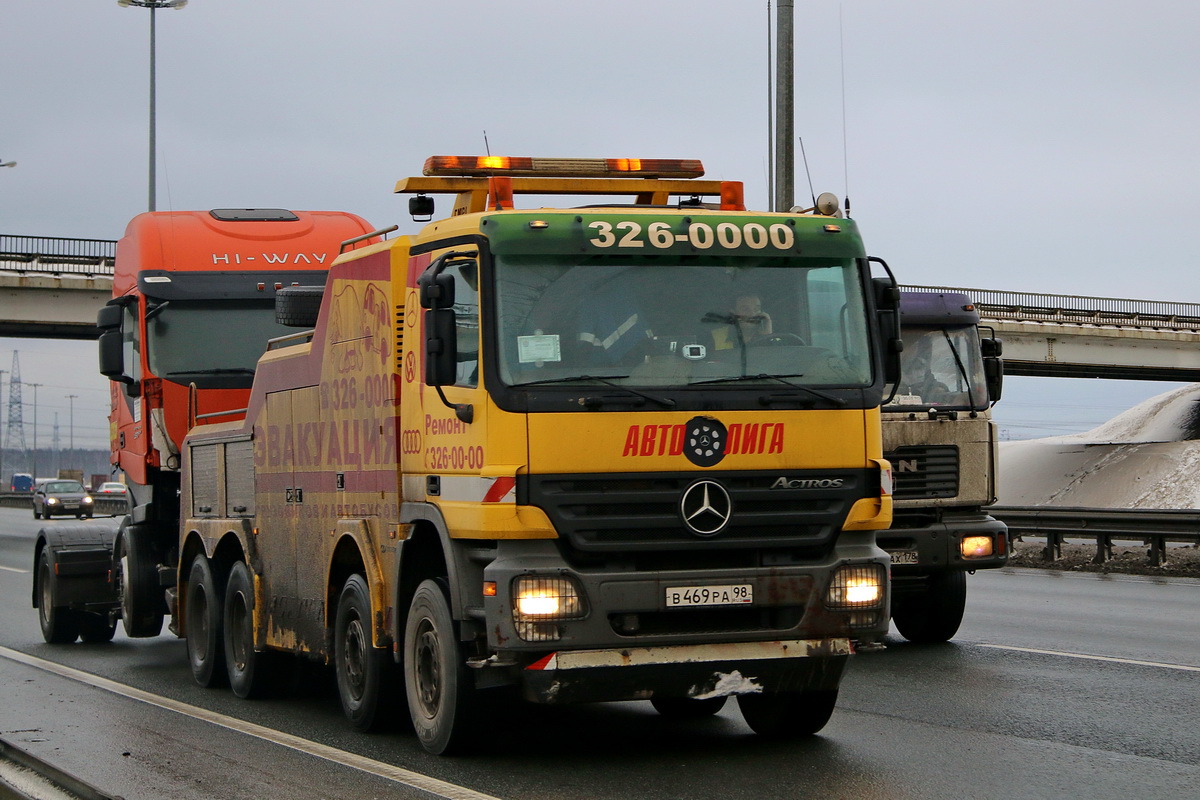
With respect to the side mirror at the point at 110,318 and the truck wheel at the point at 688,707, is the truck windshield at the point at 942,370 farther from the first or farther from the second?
the side mirror at the point at 110,318

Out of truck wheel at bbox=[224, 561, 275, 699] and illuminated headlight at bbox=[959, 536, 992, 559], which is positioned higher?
illuminated headlight at bbox=[959, 536, 992, 559]

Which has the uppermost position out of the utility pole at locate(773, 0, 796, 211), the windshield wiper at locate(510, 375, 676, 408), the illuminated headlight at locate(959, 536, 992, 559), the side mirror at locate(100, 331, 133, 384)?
the utility pole at locate(773, 0, 796, 211)

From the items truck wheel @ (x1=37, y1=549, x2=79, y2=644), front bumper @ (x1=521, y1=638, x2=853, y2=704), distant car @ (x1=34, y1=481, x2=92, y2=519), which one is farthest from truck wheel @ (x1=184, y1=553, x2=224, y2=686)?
distant car @ (x1=34, y1=481, x2=92, y2=519)

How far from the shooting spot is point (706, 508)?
763cm

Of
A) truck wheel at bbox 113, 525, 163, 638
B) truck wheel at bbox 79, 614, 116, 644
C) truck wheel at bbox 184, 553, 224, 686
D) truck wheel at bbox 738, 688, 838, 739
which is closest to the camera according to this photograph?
truck wheel at bbox 738, 688, 838, 739

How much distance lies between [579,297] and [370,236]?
259cm

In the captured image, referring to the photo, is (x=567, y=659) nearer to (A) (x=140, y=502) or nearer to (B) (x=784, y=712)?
(B) (x=784, y=712)

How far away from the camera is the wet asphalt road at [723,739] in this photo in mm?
7305

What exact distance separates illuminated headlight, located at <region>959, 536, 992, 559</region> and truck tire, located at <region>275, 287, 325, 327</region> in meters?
5.40

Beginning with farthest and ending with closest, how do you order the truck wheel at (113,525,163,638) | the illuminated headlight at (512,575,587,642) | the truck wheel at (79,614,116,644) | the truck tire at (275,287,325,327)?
the truck wheel at (79,614,116,644)
the truck wheel at (113,525,163,638)
the truck tire at (275,287,325,327)
the illuminated headlight at (512,575,587,642)

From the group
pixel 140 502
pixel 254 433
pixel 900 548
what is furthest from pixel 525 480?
pixel 140 502

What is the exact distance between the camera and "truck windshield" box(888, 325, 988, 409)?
13188 millimetres

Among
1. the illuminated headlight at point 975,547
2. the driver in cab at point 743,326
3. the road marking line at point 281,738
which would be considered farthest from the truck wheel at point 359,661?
the illuminated headlight at point 975,547

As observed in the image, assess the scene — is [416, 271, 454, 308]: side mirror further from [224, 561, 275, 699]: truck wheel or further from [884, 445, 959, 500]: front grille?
[884, 445, 959, 500]: front grille
